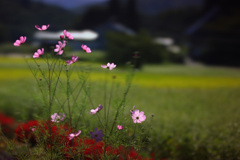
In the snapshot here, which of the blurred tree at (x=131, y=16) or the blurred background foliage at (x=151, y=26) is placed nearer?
the blurred background foliage at (x=151, y=26)

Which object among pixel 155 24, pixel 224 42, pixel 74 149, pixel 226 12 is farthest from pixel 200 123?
pixel 155 24

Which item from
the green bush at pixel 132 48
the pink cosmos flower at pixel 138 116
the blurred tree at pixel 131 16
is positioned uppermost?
the pink cosmos flower at pixel 138 116

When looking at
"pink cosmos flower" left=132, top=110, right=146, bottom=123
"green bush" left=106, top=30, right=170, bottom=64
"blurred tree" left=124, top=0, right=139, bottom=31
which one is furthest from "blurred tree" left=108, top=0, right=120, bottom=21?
Result: "pink cosmos flower" left=132, top=110, right=146, bottom=123

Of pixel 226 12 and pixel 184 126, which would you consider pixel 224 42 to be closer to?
pixel 226 12

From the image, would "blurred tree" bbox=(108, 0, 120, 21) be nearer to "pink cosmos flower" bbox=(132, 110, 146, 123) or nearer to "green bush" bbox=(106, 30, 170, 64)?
"green bush" bbox=(106, 30, 170, 64)

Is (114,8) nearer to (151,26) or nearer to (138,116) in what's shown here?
(151,26)

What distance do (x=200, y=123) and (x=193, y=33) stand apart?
2860 centimetres

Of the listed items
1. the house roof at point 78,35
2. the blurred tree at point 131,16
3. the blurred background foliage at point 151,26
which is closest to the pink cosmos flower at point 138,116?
the house roof at point 78,35

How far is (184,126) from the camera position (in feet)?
13.8

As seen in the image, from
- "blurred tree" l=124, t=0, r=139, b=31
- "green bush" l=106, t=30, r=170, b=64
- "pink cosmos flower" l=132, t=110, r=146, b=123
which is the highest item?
"pink cosmos flower" l=132, t=110, r=146, b=123

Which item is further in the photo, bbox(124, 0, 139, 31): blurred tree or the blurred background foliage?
bbox(124, 0, 139, 31): blurred tree

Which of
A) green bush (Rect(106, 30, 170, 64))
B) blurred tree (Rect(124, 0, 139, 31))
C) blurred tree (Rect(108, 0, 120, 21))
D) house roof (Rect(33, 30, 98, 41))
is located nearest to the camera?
house roof (Rect(33, 30, 98, 41))

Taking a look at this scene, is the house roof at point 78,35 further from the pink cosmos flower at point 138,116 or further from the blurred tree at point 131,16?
the blurred tree at point 131,16

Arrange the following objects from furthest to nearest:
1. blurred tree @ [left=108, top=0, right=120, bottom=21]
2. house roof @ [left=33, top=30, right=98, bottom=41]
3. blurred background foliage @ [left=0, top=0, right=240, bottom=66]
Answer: blurred tree @ [left=108, top=0, right=120, bottom=21], blurred background foliage @ [left=0, top=0, right=240, bottom=66], house roof @ [left=33, top=30, right=98, bottom=41]
